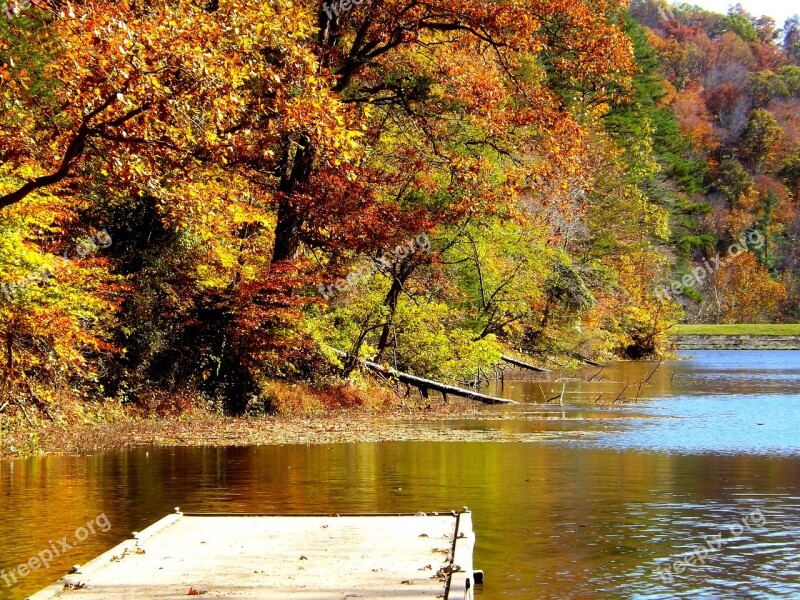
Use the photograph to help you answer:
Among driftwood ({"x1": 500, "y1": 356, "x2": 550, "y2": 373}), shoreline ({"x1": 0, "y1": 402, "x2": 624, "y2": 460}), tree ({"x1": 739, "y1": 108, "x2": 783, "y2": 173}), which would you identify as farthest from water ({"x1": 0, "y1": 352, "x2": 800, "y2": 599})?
tree ({"x1": 739, "y1": 108, "x2": 783, "y2": 173})

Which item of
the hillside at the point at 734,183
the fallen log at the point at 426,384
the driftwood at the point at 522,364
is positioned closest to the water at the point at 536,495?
the fallen log at the point at 426,384

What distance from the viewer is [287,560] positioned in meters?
9.65

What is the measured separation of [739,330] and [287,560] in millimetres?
82919

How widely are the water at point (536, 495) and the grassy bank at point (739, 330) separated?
63.1 metres

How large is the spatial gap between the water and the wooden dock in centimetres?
64

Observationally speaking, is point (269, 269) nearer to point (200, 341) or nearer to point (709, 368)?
point (200, 341)

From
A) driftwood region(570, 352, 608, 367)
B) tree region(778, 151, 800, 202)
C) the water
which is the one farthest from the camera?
tree region(778, 151, 800, 202)

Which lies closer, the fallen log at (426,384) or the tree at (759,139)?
the fallen log at (426,384)

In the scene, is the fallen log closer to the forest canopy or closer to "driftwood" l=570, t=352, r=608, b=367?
the forest canopy

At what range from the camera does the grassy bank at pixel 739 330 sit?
8635 centimetres

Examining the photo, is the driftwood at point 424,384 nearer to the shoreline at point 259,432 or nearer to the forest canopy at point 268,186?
the forest canopy at point 268,186

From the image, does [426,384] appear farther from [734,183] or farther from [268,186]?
[734,183]

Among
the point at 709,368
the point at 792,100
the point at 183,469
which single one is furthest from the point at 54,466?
the point at 792,100

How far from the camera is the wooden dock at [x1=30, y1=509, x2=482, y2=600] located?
844cm
